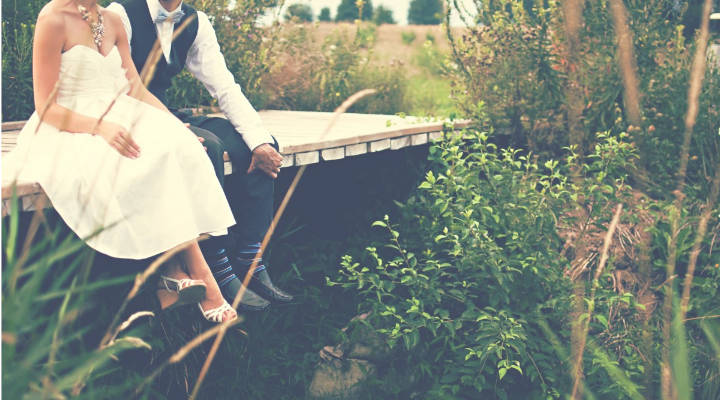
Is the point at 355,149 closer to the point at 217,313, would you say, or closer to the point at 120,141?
the point at 217,313

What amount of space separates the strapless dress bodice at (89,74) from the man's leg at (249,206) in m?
0.54

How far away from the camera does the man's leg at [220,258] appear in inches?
117

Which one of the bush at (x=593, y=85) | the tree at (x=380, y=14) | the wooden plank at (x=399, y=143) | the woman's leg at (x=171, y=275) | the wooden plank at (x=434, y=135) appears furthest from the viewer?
the tree at (x=380, y=14)

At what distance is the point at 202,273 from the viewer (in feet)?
8.80

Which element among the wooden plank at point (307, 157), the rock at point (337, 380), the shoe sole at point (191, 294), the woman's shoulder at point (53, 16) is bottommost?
the rock at point (337, 380)

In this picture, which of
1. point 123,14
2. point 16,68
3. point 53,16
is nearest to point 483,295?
point 123,14

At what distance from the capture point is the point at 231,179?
3.26 metres

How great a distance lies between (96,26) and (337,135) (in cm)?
151

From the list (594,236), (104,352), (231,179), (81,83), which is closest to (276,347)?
(231,179)

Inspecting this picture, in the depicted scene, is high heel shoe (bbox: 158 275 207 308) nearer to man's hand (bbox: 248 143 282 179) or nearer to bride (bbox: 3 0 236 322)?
bride (bbox: 3 0 236 322)

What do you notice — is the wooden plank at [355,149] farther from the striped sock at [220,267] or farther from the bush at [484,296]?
the striped sock at [220,267]

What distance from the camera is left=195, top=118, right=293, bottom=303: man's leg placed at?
126 inches

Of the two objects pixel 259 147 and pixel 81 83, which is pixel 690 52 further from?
pixel 81 83

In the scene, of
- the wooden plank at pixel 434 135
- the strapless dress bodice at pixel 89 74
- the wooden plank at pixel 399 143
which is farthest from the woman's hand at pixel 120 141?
the wooden plank at pixel 434 135
